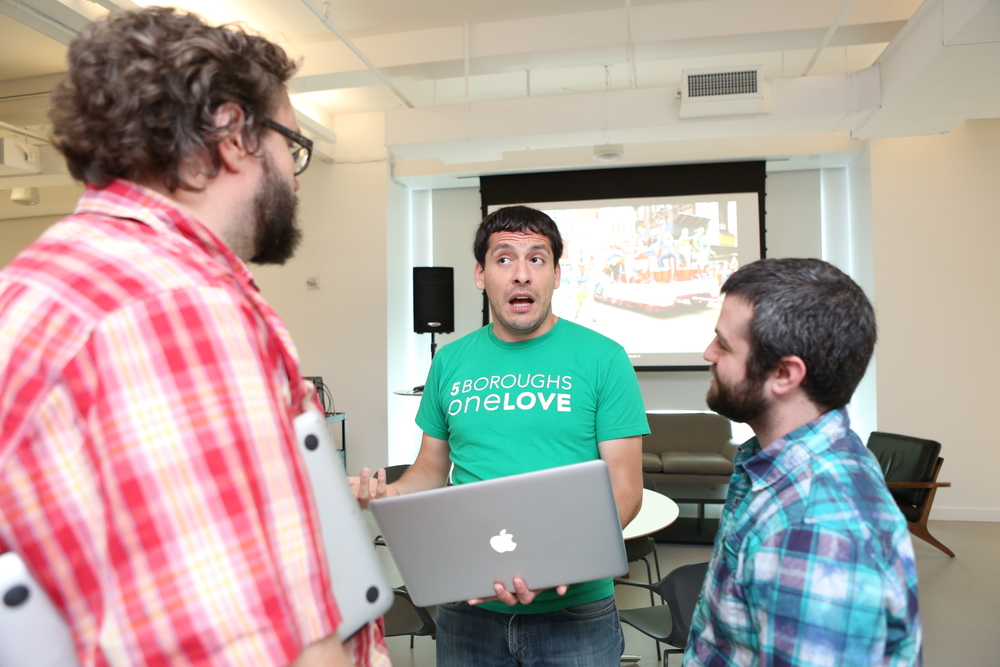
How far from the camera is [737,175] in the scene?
625 cm

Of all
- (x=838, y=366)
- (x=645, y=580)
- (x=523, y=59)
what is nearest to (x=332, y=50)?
(x=523, y=59)

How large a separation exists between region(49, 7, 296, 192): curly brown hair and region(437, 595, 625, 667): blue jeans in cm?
120

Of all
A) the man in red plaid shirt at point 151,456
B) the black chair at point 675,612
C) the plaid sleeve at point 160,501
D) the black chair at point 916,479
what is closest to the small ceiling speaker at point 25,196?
the black chair at point 675,612

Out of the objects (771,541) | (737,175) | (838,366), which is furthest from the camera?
(737,175)

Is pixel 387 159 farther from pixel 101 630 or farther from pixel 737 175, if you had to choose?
pixel 101 630

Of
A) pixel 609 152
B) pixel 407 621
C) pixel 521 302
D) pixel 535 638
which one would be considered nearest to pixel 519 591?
pixel 535 638

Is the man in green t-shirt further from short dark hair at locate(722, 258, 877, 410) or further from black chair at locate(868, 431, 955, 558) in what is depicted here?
black chair at locate(868, 431, 955, 558)

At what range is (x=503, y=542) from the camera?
1.23m

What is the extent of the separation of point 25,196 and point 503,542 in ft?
24.4

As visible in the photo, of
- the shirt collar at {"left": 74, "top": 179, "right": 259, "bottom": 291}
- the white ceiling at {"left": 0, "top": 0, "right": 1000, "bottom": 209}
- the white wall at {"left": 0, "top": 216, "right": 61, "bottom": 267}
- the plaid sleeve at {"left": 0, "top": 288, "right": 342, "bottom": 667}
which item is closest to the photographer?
the plaid sleeve at {"left": 0, "top": 288, "right": 342, "bottom": 667}

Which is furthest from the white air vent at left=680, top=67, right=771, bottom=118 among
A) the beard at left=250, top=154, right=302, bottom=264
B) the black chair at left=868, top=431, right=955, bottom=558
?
the beard at left=250, top=154, right=302, bottom=264

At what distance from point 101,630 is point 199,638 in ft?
0.28

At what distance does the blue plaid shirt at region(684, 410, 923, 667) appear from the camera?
2.80ft

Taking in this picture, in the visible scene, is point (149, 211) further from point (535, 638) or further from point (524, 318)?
point (535, 638)
